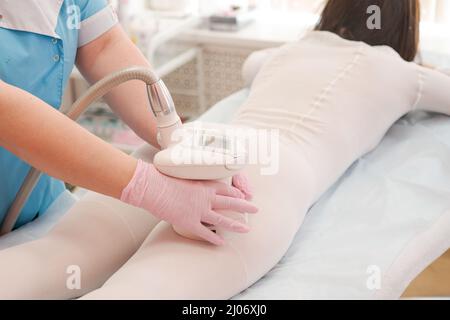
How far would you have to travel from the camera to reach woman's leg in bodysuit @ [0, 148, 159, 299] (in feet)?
3.67

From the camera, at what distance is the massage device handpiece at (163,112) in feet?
3.78

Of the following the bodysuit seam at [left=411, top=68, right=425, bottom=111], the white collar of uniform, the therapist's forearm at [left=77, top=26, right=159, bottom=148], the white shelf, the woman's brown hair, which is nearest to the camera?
the white collar of uniform

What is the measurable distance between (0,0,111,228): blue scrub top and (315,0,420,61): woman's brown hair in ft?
2.44

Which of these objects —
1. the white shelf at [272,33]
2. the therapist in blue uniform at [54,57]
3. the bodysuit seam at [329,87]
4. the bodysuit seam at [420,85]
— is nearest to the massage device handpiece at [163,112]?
the therapist in blue uniform at [54,57]

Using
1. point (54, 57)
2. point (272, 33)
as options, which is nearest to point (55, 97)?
point (54, 57)

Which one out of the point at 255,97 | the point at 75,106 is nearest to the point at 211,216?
the point at 75,106

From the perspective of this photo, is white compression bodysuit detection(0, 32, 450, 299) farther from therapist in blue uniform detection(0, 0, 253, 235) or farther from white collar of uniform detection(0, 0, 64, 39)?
white collar of uniform detection(0, 0, 64, 39)

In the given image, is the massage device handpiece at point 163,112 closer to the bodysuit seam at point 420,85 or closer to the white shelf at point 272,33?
the bodysuit seam at point 420,85

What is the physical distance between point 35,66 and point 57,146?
28 cm

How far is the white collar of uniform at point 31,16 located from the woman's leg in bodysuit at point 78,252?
35 centimetres

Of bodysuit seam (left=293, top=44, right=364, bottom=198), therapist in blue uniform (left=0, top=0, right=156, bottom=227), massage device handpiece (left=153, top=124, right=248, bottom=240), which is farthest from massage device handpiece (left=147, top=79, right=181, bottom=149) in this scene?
bodysuit seam (left=293, top=44, right=364, bottom=198)

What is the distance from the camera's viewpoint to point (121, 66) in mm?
1467

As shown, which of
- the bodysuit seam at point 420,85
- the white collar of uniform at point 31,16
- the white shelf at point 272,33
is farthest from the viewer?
the white shelf at point 272,33

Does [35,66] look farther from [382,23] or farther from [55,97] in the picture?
[382,23]
